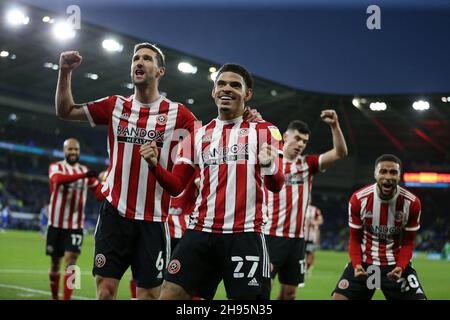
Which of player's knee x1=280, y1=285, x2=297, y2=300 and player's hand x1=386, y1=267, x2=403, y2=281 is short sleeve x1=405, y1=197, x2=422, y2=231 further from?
player's knee x1=280, y1=285, x2=297, y2=300

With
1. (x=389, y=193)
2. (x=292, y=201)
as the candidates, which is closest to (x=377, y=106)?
(x=292, y=201)

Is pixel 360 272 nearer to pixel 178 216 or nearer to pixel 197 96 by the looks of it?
pixel 178 216

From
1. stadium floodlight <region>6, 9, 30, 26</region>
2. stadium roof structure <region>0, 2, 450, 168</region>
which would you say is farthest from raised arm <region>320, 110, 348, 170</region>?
stadium roof structure <region>0, 2, 450, 168</region>

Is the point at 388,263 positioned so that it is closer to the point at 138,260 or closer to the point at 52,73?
the point at 138,260

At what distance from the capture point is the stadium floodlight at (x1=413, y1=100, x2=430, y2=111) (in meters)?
32.9

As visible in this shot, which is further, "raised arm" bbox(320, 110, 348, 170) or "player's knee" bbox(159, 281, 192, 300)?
"raised arm" bbox(320, 110, 348, 170)

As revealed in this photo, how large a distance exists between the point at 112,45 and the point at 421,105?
17229mm

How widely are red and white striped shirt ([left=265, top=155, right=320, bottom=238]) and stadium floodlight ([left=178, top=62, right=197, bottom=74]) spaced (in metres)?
20.5

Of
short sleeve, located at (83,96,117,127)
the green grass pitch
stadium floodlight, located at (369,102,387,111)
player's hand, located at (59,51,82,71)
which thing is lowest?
the green grass pitch

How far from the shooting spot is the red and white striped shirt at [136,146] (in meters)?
4.52

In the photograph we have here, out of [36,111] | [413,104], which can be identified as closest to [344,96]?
[413,104]

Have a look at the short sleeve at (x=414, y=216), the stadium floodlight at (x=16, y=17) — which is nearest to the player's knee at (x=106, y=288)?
the short sleeve at (x=414, y=216)

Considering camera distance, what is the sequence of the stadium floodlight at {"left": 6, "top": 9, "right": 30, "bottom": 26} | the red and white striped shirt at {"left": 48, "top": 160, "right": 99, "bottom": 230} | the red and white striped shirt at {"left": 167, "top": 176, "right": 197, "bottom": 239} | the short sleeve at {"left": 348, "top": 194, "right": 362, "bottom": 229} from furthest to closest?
the stadium floodlight at {"left": 6, "top": 9, "right": 30, "bottom": 26}
the red and white striped shirt at {"left": 48, "top": 160, "right": 99, "bottom": 230}
the red and white striped shirt at {"left": 167, "top": 176, "right": 197, "bottom": 239}
the short sleeve at {"left": 348, "top": 194, "right": 362, "bottom": 229}
